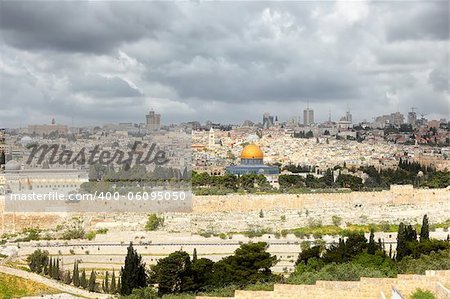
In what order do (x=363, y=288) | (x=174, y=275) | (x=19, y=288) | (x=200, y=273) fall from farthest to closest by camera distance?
1. (x=19, y=288)
2. (x=200, y=273)
3. (x=174, y=275)
4. (x=363, y=288)

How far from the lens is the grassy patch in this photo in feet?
69.4

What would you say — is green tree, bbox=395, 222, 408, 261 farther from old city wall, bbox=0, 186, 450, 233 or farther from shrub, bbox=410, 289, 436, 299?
shrub, bbox=410, 289, 436, 299

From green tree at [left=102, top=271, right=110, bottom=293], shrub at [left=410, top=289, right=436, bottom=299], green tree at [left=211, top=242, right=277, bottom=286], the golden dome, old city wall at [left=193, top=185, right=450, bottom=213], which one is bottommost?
green tree at [left=102, top=271, right=110, bottom=293]

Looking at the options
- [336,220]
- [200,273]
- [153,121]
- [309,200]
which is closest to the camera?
[200,273]

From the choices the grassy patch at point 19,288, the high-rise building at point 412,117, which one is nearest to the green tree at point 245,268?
the grassy patch at point 19,288

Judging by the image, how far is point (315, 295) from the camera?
12.2 meters

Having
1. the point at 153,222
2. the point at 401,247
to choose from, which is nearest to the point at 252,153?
the point at 153,222

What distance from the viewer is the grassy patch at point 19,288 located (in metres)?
21.1

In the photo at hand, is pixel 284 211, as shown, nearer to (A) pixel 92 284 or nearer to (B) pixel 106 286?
(B) pixel 106 286

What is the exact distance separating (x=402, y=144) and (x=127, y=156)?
169ft

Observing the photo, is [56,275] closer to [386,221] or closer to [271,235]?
[271,235]

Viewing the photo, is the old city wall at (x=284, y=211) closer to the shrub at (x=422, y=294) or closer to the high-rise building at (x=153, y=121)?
the shrub at (x=422, y=294)

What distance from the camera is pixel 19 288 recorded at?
21.6 m

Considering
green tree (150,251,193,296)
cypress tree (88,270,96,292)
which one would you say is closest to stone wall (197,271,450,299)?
green tree (150,251,193,296)
